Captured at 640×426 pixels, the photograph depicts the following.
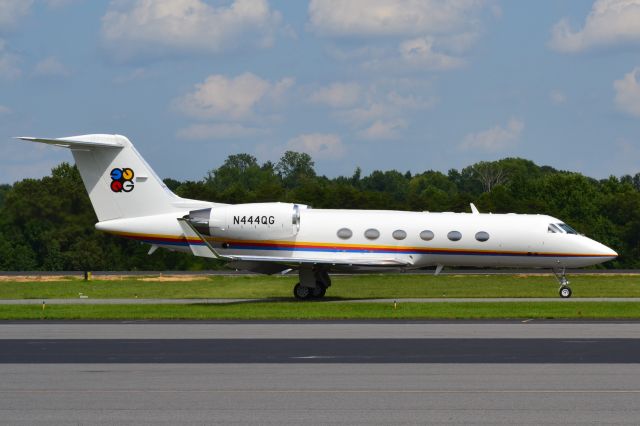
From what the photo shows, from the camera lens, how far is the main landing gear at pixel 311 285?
37.5 m

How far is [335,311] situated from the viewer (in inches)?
1218

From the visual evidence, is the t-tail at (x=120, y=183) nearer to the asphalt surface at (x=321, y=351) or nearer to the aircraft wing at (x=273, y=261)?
the aircraft wing at (x=273, y=261)

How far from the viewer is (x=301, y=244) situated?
122ft

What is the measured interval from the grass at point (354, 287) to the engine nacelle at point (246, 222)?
13.2ft

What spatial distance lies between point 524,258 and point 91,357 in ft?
71.1

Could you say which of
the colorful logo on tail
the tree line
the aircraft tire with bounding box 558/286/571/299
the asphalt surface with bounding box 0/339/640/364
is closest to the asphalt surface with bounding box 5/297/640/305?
the aircraft tire with bounding box 558/286/571/299
